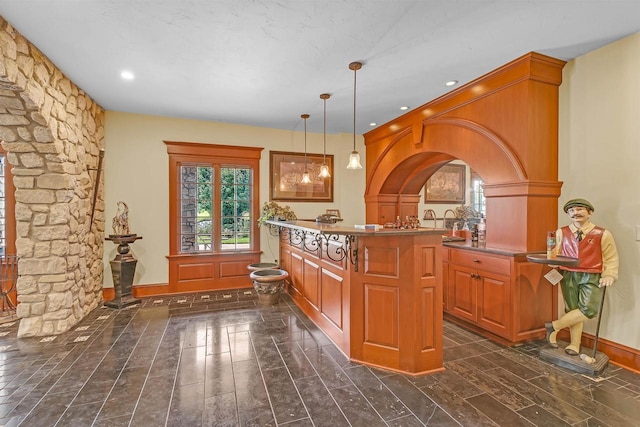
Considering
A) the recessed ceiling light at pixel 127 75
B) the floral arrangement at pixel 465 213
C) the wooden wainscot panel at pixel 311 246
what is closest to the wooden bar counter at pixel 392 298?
the wooden wainscot panel at pixel 311 246

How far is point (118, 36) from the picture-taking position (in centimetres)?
267

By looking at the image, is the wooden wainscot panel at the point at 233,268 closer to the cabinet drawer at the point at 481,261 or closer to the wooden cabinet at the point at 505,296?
the cabinet drawer at the point at 481,261

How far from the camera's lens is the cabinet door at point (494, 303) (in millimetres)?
3094

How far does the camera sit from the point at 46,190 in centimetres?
338

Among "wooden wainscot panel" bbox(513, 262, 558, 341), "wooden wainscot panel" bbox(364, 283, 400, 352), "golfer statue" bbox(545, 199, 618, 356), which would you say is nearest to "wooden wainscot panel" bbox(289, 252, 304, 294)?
"wooden wainscot panel" bbox(364, 283, 400, 352)

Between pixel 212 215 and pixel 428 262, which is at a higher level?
pixel 212 215

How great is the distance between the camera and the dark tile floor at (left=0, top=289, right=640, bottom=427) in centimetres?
203

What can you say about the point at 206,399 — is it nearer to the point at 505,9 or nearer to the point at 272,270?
the point at 272,270

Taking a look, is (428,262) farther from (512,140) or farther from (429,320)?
(512,140)

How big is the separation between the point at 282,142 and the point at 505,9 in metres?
3.97

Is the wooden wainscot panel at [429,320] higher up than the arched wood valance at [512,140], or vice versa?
the arched wood valance at [512,140]

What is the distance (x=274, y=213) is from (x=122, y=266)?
7.68 feet

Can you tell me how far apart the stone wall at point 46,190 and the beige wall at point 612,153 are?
207 inches

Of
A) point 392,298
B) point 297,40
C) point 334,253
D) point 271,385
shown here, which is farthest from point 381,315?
point 297,40
